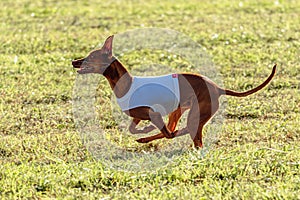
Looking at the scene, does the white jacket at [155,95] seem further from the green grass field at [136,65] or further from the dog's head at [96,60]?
the green grass field at [136,65]

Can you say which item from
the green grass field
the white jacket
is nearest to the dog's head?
the white jacket

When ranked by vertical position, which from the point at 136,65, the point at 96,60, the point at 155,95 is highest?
the point at 96,60

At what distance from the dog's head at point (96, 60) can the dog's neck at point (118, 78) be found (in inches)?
2.0

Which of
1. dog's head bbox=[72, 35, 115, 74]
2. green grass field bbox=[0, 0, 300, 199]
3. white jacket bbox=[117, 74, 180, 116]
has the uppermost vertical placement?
dog's head bbox=[72, 35, 115, 74]

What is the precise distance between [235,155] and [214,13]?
264 inches

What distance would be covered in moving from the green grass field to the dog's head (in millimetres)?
698

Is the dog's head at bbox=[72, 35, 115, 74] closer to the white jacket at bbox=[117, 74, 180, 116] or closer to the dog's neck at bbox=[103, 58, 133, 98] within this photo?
the dog's neck at bbox=[103, 58, 133, 98]

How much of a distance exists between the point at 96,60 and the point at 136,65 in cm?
360

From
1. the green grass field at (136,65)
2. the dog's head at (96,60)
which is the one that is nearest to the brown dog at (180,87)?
the dog's head at (96,60)

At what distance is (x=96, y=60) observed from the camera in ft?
18.2

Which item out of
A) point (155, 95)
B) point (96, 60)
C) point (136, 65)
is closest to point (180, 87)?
point (155, 95)

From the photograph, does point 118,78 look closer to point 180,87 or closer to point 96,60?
point 96,60

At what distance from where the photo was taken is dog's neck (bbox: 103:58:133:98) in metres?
5.59

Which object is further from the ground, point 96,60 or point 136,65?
point 96,60
